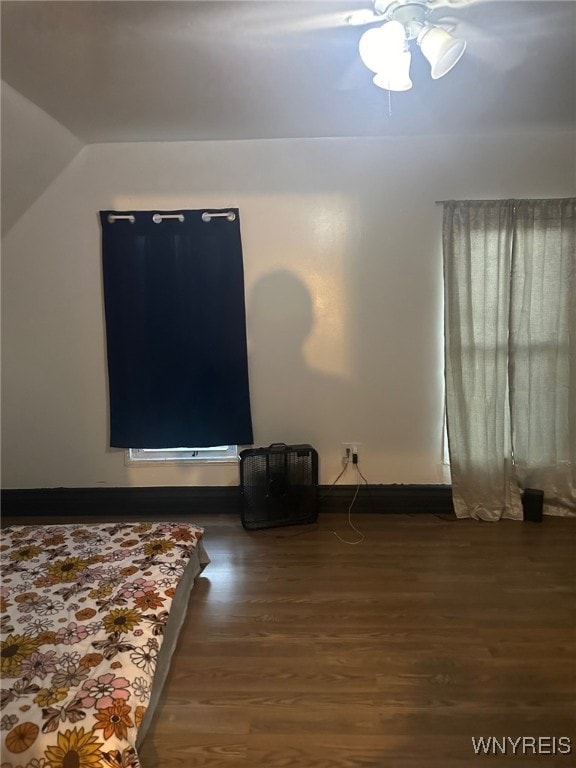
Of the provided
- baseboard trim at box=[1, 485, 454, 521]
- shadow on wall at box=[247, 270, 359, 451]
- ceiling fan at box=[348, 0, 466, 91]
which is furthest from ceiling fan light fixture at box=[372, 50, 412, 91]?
baseboard trim at box=[1, 485, 454, 521]

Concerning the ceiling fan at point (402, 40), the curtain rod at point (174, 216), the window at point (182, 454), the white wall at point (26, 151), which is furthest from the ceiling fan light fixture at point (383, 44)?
the window at point (182, 454)

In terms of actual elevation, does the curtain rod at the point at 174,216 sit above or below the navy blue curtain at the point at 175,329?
above

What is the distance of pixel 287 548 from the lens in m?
2.71

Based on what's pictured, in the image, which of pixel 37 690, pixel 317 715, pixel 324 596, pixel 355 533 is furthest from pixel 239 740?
pixel 355 533

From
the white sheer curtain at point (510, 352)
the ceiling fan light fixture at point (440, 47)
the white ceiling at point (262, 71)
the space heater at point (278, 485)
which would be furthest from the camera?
the space heater at point (278, 485)

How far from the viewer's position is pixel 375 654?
190 cm

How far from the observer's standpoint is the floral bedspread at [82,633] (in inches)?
53.2

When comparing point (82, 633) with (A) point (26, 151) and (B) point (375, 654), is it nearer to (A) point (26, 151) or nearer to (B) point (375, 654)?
(B) point (375, 654)

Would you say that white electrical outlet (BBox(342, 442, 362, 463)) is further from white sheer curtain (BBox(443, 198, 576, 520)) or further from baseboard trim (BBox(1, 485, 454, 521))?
white sheer curtain (BBox(443, 198, 576, 520))

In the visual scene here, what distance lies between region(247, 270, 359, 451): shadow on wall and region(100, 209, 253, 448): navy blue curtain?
3.9 inches

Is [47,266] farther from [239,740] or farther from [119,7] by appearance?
[239,740]

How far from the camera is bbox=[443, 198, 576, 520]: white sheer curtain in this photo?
2.79m

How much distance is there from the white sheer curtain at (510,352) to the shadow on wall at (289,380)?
0.71 m

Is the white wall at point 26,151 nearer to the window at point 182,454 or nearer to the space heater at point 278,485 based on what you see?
the window at point 182,454
